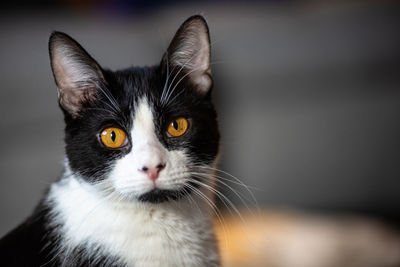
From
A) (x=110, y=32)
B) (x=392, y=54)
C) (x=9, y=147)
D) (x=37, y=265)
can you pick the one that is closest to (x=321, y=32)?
(x=392, y=54)

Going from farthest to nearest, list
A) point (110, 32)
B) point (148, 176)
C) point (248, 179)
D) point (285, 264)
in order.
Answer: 1. point (248, 179)
2. point (110, 32)
3. point (285, 264)
4. point (148, 176)

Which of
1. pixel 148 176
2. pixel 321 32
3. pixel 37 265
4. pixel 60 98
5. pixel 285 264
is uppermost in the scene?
pixel 321 32

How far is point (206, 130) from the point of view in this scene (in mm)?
1411

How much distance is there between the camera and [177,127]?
135 centimetres

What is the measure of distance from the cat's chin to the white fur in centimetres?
2

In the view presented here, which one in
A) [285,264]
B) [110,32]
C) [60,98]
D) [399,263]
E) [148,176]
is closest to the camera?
[148,176]

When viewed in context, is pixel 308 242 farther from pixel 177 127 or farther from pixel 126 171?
pixel 126 171

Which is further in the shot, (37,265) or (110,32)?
(110,32)

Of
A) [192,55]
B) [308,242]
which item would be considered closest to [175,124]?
[192,55]

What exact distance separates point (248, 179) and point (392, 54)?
1.18 m

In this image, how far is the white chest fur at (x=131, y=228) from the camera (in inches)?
51.3

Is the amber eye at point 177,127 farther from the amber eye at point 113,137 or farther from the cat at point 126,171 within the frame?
the amber eye at point 113,137

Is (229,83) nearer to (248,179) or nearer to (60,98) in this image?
(248,179)

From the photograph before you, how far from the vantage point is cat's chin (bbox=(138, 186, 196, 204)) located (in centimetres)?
125
